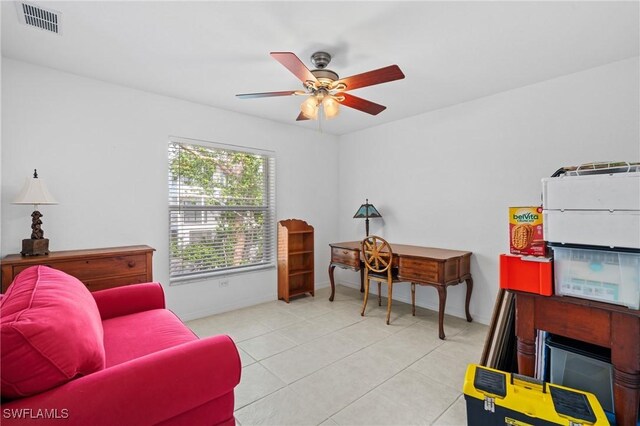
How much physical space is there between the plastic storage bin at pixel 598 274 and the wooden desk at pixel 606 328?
0.13ft

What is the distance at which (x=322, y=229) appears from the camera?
475 centimetres

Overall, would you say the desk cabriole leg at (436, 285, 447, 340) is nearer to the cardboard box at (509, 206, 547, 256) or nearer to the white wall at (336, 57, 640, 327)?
the white wall at (336, 57, 640, 327)

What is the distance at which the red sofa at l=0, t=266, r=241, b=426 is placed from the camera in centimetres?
96

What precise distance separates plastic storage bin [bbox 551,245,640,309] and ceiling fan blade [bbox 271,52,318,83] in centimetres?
183

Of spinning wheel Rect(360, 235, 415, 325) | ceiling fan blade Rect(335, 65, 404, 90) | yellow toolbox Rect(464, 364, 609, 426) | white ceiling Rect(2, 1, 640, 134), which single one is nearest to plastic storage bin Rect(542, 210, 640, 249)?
yellow toolbox Rect(464, 364, 609, 426)

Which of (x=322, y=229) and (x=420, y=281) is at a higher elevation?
(x=322, y=229)

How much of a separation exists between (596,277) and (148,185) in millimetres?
3693

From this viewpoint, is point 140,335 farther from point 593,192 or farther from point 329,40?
point 593,192

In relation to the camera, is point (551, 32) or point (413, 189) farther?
point (413, 189)

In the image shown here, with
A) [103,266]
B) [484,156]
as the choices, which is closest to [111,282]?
[103,266]

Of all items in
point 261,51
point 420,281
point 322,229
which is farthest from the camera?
point 322,229

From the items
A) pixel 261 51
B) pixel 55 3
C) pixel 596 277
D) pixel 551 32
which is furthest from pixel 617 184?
pixel 55 3

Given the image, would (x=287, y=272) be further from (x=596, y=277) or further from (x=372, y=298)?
(x=596, y=277)

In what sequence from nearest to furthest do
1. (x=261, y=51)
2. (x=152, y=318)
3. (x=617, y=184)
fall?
(x=617, y=184), (x=152, y=318), (x=261, y=51)
